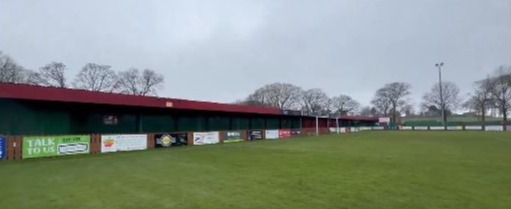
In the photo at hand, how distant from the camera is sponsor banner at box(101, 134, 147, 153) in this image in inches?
1080

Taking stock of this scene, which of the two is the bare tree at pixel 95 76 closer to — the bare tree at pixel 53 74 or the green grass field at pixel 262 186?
the bare tree at pixel 53 74

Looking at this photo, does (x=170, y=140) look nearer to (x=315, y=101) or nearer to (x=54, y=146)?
(x=54, y=146)

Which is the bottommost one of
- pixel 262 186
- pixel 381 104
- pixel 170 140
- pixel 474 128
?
pixel 262 186

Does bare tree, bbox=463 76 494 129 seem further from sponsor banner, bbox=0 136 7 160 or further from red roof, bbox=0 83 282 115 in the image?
sponsor banner, bbox=0 136 7 160

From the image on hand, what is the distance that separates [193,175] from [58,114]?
17.8 m

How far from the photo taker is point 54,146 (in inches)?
933

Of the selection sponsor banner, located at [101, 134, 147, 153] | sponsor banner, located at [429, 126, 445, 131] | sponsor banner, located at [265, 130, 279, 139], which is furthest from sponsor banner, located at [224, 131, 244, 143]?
sponsor banner, located at [429, 126, 445, 131]

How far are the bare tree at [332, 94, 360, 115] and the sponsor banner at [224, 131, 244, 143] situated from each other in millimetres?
78390

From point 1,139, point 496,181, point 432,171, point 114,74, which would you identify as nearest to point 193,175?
point 432,171

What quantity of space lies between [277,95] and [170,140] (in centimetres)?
7487

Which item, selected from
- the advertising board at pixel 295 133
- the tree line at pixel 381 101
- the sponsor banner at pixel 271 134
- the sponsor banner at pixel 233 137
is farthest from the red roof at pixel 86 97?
the tree line at pixel 381 101

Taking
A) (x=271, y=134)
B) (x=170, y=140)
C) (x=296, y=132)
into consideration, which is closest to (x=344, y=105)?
(x=296, y=132)

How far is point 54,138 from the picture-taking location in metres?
23.7

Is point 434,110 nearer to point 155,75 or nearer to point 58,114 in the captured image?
point 155,75
